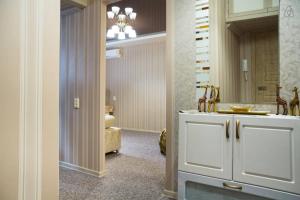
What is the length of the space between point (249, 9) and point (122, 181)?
97.3 inches

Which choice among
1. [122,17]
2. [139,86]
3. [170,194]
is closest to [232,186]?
[170,194]

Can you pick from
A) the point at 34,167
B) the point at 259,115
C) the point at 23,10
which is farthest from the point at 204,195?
the point at 23,10

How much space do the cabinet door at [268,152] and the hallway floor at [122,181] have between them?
1199 mm

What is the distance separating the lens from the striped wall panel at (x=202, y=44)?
2266 mm

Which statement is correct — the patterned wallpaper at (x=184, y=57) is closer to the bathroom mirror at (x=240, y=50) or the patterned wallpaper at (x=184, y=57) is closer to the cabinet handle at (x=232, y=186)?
the bathroom mirror at (x=240, y=50)

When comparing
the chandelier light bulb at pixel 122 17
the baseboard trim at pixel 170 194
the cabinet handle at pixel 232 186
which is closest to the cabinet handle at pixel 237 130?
the cabinet handle at pixel 232 186

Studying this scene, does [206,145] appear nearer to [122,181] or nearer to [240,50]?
[240,50]

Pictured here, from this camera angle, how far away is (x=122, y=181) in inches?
115

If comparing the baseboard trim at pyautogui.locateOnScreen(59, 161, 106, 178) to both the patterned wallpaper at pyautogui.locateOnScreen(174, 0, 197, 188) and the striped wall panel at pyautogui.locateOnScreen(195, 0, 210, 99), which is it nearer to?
the patterned wallpaper at pyautogui.locateOnScreen(174, 0, 197, 188)

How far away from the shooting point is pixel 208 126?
177 centimetres

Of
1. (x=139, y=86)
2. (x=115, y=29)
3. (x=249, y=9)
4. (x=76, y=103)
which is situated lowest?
(x=76, y=103)

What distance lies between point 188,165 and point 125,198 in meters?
0.98

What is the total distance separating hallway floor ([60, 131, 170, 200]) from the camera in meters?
2.51

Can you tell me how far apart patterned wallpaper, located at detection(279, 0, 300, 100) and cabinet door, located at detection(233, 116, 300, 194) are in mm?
479
